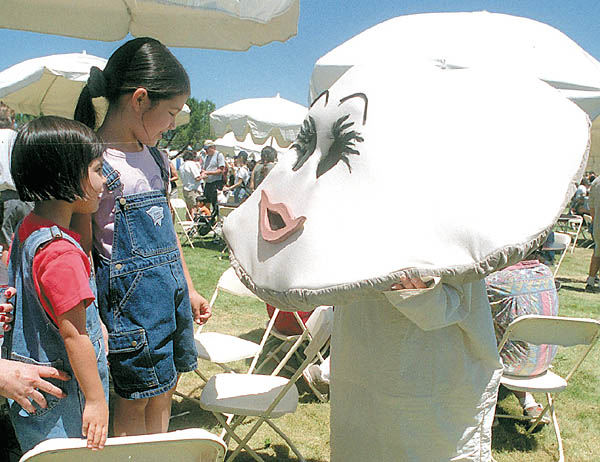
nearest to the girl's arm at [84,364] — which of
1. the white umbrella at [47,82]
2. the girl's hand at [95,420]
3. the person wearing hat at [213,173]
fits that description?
the girl's hand at [95,420]

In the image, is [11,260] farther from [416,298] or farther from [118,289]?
[416,298]

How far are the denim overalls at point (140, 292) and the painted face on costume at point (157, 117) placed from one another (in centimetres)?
18

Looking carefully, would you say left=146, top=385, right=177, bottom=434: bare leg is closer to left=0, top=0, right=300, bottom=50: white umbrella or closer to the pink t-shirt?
the pink t-shirt

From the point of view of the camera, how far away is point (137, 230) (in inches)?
63.6

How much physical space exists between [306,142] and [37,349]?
103 centimetres

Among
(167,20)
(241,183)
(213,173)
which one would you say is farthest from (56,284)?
(241,183)

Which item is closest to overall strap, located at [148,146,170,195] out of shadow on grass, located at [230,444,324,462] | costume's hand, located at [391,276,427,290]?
costume's hand, located at [391,276,427,290]

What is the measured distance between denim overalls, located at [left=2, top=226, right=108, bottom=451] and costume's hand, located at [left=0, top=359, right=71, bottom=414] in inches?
1.7

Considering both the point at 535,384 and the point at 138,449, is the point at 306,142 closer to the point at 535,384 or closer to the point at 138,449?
the point at 138,449

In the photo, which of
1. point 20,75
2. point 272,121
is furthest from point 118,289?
point 272,121

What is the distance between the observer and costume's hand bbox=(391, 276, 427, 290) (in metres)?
1.21

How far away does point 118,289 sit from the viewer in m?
1.61

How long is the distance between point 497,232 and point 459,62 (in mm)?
861

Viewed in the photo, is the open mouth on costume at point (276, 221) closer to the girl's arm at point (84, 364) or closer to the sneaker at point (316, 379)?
the girl's arm at point (84, 364)
